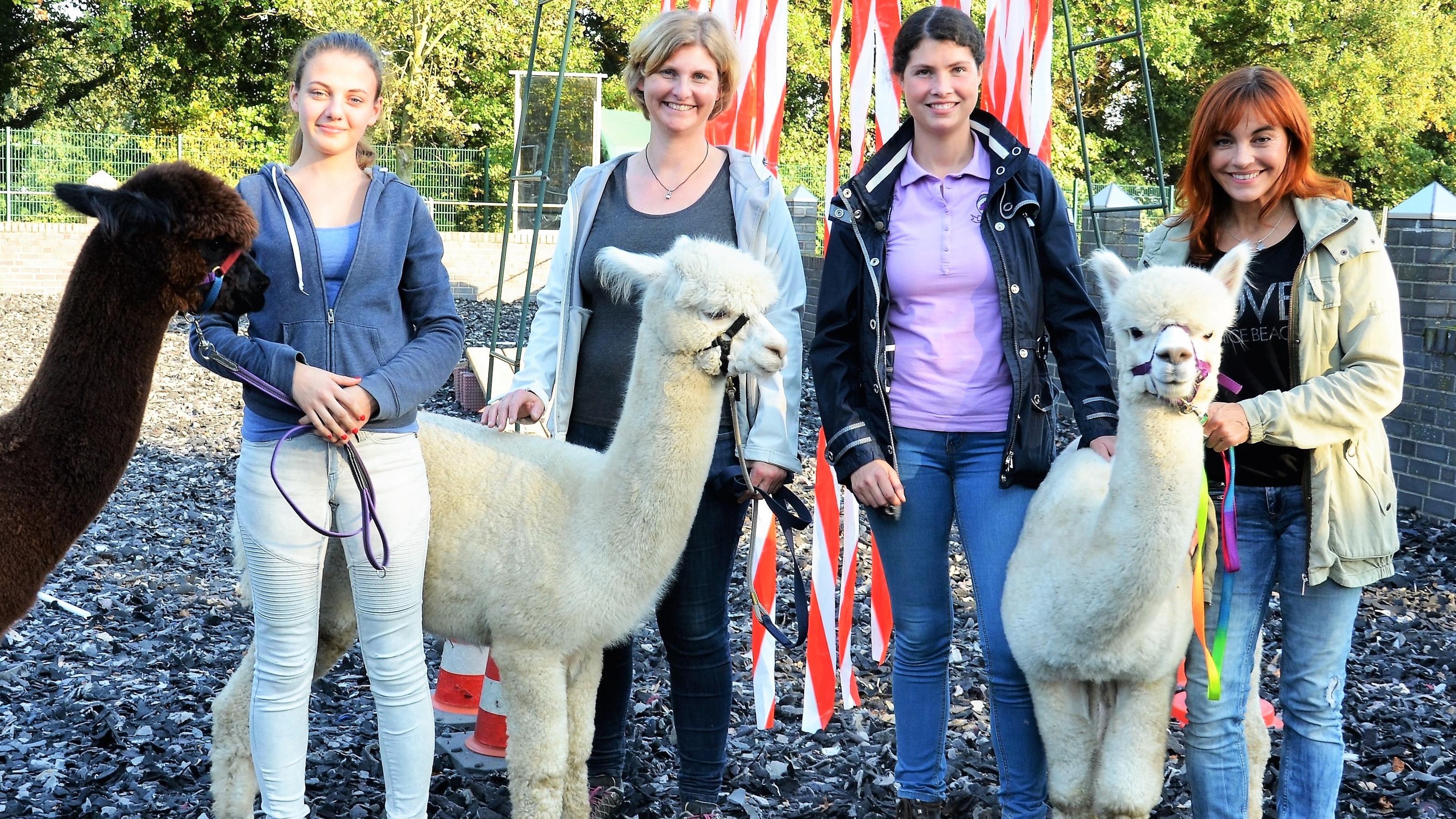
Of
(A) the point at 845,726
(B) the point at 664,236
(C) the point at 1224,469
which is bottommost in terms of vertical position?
(A) the point at 845,726

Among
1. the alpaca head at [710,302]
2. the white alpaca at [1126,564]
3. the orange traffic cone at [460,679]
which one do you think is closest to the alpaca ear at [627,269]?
the alpaca head at [710,302]

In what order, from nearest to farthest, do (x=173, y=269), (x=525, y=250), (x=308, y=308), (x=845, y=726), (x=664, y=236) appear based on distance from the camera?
(x=173, y=269), (x=308, y=308), (x=664, y=236), (x=845, y=726), (x=525, y=250)

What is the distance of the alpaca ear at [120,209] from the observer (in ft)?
8.30

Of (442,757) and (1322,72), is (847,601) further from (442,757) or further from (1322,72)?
(1322,72)

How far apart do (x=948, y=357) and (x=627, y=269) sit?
0.85 meters

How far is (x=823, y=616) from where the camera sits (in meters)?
4.42

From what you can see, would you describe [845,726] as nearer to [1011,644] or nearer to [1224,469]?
[1011,644]

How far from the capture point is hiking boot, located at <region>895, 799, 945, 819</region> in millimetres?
3227

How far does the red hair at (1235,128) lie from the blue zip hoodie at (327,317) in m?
1.91

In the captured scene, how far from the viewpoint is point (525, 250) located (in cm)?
2186

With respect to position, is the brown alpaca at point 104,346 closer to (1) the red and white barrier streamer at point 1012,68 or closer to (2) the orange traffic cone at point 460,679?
(2) the orange traffic cone at point 460,679

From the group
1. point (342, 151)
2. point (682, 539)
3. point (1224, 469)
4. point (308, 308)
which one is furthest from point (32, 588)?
point (1224, 469)

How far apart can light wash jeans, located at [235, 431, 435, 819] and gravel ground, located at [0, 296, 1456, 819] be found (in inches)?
35.6

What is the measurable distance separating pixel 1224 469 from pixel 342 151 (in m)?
2.29
